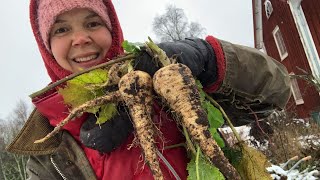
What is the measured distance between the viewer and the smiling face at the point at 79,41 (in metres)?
1.42

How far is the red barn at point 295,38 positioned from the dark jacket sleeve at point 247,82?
8828 mm

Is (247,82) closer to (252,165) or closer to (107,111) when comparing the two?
(252,165)

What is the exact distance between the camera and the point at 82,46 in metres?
1.42

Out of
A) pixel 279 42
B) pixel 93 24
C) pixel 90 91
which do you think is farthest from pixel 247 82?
pixel 279 42

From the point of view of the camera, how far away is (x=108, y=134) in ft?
3.65

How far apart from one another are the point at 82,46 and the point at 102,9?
226mm

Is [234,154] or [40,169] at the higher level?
[234,154]

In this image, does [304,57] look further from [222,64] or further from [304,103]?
[222,64]

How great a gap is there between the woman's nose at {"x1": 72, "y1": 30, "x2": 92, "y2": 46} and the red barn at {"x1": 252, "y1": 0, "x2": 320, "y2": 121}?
361 inches

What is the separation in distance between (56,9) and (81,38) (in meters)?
0.18

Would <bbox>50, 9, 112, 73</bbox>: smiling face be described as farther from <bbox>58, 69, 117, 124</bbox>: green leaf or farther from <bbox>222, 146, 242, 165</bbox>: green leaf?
<bbox>222, 146, 242, 165</bbox>: green leaf

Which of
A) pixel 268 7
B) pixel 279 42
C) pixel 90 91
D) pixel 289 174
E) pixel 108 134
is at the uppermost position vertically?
pixel 90 91

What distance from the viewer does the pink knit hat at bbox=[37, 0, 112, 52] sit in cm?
144

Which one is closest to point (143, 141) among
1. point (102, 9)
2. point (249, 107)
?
point (249, 107)
